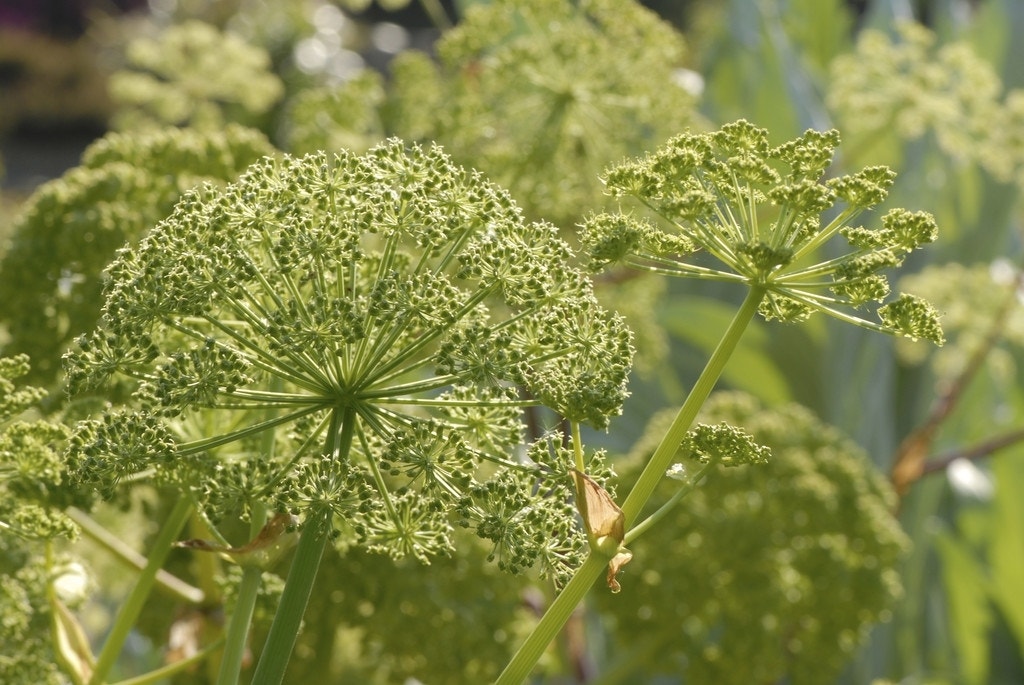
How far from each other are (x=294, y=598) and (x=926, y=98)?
171 cm

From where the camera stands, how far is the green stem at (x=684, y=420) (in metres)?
0.71

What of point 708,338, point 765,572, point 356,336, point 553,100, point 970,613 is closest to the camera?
point 356,336

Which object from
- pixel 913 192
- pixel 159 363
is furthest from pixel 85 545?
pixel 913 192

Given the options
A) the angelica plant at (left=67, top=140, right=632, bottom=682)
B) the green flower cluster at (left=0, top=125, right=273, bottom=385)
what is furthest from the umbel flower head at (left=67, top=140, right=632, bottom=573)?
the green flower cluster at (left=0, top=125, right=273, bottom=385)

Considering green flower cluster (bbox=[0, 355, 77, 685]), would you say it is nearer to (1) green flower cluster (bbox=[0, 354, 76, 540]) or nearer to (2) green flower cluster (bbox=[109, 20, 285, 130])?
(1) green flower cluster (bbox=[0, 354, 76, 540])

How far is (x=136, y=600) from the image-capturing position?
3.00 feet

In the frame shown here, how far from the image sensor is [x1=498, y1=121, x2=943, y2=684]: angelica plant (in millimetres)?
708

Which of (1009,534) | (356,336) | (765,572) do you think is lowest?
(356,336)

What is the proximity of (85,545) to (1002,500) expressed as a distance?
6.05 ft

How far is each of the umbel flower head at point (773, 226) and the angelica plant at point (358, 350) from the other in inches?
2.0

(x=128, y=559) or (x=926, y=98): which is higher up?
(x=926, y=98)

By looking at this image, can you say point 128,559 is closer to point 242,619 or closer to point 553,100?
point 242,619

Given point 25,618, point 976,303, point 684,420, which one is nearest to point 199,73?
point 976,303

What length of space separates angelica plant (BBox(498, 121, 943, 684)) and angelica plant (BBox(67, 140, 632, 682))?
0.04 meters
